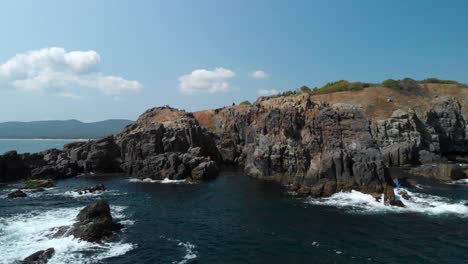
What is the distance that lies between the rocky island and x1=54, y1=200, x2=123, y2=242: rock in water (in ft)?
107

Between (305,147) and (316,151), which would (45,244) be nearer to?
(316,151)

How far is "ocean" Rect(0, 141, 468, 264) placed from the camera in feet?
114

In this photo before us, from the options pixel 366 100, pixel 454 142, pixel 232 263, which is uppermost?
pixel 366 100

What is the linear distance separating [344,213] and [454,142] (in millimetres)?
85126

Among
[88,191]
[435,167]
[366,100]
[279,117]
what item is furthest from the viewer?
[366,100]

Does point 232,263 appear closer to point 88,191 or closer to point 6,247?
point 6,247

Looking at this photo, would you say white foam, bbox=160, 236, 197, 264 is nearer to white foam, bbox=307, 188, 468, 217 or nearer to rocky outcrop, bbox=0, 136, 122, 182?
white foam, bbox=307, 188, 468, 217

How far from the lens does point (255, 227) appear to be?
4397 cm

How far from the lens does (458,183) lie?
70.1 meters

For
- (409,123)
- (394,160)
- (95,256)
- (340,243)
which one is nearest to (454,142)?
(409,123)

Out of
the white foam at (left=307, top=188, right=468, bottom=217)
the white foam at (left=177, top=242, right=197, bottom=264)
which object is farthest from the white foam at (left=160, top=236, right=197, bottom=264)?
the white foam at (left=307, top=188, right=468, bottom=217)

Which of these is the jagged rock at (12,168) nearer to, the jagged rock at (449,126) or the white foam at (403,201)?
the white foam at (403,201)

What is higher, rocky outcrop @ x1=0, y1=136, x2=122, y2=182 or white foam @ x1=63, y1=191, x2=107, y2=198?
rocky outcrop @ x1=0, y1=136, x2=122, y2=182

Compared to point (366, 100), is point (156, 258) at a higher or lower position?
lower
